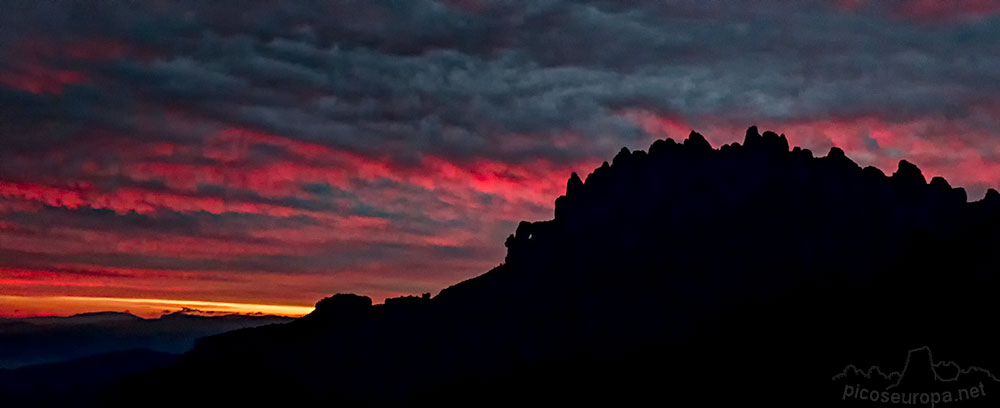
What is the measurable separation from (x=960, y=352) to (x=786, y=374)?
35.1 metres

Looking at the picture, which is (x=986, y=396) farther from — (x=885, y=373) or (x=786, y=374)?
(x=786, y=374)

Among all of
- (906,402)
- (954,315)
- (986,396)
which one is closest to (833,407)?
(906,402)

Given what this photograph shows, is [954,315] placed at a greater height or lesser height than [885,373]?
greater

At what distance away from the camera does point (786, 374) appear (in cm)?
19488

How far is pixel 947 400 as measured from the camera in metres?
164

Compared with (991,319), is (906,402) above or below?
below

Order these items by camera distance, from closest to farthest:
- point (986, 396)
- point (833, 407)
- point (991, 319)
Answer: point (986, 396)
point (833, 407)
point (991, 319)

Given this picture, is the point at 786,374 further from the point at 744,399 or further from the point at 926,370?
the point at 926,370

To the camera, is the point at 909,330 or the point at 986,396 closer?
the point at 986,396

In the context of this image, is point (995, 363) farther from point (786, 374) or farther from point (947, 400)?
point (786, 374)

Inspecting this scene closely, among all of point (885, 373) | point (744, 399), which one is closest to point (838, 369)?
point (885, 373)

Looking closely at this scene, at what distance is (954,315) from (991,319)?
7322 mm

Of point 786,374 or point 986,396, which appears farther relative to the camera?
point 786,374

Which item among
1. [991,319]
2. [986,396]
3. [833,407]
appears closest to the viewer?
[986,396]
